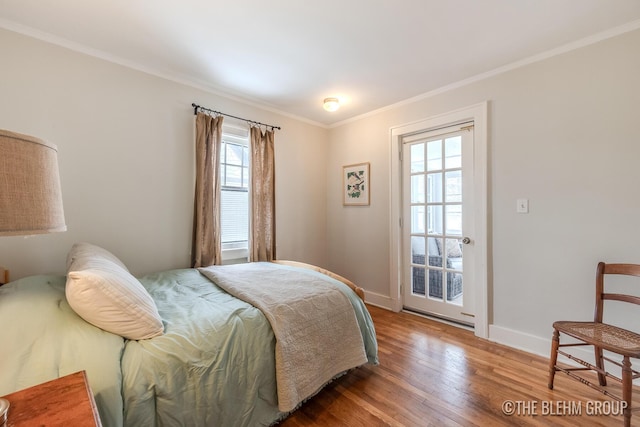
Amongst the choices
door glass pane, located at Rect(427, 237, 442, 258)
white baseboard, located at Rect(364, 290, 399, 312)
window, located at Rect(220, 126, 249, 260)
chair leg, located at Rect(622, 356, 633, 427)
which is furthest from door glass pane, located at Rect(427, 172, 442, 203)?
window, located at Rect(220, 126, 249, 260)

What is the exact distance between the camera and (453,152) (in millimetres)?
2828

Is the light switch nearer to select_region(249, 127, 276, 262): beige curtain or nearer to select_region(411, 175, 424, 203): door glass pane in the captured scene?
select_region(411, 175, 424, 203): door glass pane

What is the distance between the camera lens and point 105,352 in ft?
3.35

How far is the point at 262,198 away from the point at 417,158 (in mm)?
1903

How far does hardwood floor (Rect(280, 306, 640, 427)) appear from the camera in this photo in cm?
156

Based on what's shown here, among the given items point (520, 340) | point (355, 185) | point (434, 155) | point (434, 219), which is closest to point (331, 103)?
point (355, 185)

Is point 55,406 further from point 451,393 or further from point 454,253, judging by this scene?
point 454,253

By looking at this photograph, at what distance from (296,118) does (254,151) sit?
0.89 m

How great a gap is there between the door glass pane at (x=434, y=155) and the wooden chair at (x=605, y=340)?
1.57m

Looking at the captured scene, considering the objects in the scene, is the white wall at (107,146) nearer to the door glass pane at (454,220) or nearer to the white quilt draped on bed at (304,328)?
the white quilt draped on bed at (304,328)

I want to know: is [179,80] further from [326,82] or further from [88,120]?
[326,82]

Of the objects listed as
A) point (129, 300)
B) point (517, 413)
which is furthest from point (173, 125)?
point (517, 413)

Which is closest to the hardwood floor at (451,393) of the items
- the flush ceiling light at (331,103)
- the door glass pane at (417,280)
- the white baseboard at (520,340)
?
the white baseboard at (520,340)

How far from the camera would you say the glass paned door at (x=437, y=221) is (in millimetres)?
2773
